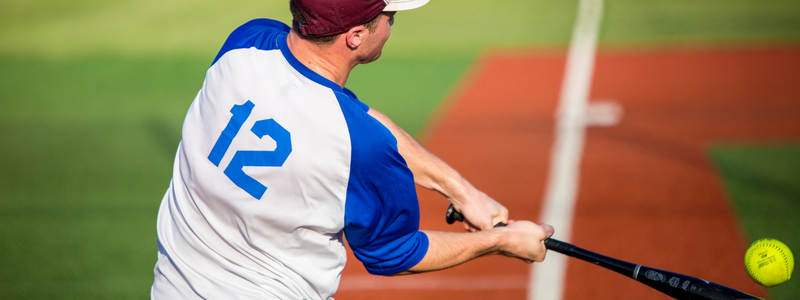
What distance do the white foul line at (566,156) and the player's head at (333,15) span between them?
3.07m

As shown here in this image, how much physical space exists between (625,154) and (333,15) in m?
5.82

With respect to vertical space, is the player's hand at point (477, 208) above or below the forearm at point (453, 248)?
above

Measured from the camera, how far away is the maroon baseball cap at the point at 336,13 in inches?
88.5

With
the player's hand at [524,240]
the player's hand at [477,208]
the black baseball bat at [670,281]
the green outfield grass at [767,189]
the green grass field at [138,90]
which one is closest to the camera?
the black baseball bat at [670,281]

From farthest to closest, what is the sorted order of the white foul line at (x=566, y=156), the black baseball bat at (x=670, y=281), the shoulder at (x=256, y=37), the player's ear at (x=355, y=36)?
1. the white foul line at (x=566, y=156)
2. the black baseball bat at (x=670, y=281)
3. the shoulder at (x=256, y=37)
4. the player's ear at (x=355, y=36)

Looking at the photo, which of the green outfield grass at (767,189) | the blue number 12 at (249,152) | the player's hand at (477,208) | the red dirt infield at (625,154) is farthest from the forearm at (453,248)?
the green outfield grass at (767,189)

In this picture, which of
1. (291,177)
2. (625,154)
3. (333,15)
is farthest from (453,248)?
(625,154)

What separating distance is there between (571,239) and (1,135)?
23.7 feet

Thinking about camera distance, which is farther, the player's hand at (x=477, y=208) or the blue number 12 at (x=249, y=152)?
the player's hand at (x=477, y=208)

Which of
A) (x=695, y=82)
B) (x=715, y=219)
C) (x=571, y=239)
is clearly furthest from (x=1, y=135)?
(x=695, y=82)

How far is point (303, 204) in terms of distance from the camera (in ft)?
7.41

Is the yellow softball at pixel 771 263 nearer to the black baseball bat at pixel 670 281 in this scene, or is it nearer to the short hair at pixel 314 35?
the black baseball bat at pixel 670 281

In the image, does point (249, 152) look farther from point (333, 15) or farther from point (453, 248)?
point (453, 248)

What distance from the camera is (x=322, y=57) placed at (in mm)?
2361
